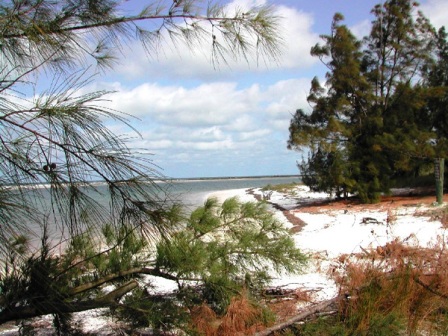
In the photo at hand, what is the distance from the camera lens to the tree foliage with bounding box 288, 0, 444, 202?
45.6 ft

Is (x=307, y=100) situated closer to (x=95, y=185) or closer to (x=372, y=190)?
(x=372, y=190)

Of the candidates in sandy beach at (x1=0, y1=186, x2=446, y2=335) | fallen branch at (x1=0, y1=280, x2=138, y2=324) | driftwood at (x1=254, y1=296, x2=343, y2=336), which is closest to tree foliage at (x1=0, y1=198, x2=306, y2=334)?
fallen branch at (x1=0, y1=280, x2=138, y2=324)

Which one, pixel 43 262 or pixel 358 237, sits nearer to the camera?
pixel 43 262

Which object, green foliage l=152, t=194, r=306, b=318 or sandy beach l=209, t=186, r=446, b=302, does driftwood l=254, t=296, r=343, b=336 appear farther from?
sandy beach l=209, t=186, r=446, b=302

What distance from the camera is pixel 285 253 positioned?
11.7ft

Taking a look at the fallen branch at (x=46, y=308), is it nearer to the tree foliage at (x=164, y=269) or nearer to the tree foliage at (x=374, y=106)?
the tree foliage at (x=164, y=269)

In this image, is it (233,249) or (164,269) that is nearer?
(164,269)

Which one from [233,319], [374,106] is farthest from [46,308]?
[374,106]

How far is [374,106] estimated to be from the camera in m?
15.0

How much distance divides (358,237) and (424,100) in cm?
957

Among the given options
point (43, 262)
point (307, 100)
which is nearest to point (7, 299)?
point (43, 262)

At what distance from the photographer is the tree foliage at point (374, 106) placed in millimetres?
13912

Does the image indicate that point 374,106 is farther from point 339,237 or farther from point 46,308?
point 46,308

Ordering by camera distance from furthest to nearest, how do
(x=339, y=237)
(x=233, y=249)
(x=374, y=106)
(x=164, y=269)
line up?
1. (x=374, y=106)
2. (x=339, y=237)
3. (x=233, y=249)
4. (x=164, y=269)
